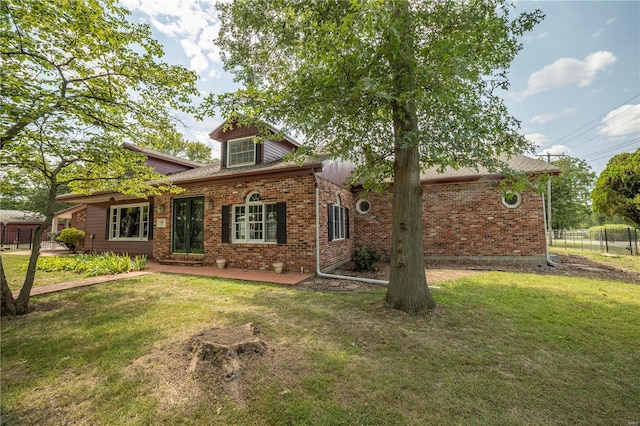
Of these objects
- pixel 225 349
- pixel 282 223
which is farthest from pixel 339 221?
pixel 225 349

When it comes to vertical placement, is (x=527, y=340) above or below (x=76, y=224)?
below

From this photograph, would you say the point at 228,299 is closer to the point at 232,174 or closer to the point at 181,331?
the point at 181,331

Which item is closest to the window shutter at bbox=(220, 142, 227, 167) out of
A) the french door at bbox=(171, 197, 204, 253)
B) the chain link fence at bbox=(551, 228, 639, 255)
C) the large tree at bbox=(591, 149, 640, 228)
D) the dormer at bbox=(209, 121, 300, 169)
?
the dormer at bbox=(209, 121, 300, 169)

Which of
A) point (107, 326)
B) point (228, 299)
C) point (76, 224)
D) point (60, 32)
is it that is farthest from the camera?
point (76, 224)

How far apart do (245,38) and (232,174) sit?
4.28 m

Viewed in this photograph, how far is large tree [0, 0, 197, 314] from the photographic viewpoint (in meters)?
4.01

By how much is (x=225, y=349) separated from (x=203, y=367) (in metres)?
0.28

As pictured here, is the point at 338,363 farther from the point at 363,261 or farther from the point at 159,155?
the point at 159,155

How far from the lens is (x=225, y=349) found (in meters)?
3.05

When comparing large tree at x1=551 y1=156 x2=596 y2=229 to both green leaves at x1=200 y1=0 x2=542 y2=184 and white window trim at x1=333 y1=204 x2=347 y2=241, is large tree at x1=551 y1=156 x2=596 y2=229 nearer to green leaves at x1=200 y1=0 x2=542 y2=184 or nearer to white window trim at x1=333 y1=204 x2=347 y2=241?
white window trim at x1=333 y1=204 x2=347 y2=241

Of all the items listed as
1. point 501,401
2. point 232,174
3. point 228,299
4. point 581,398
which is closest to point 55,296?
point 228,299

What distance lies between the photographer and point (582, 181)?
81.9ft

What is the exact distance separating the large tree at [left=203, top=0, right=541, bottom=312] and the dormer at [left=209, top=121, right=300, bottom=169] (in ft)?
16.9

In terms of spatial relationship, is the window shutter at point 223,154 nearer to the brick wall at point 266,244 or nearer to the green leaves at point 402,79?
the brick wall at point 266,244
